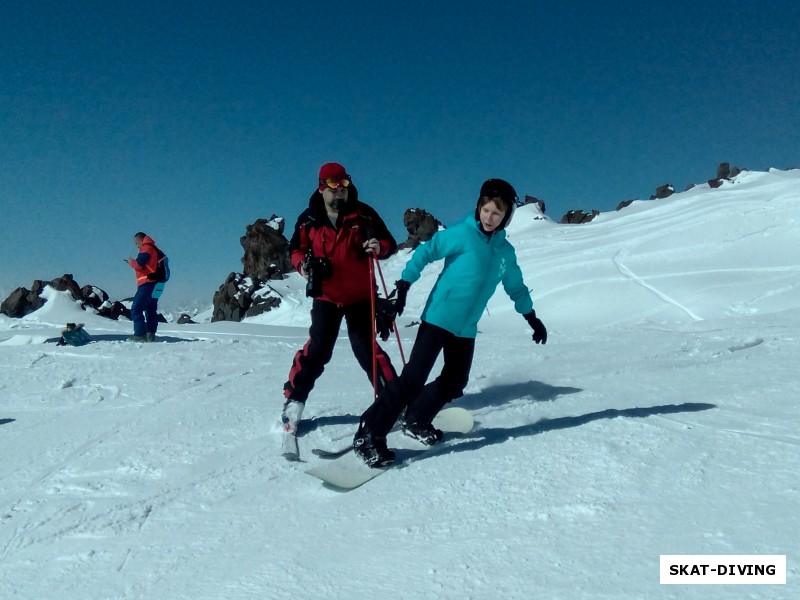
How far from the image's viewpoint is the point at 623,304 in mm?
13133

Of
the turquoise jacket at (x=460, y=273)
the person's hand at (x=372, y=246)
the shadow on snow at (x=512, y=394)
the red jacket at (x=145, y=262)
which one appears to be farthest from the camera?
the red jacket at (x=145, y=262)

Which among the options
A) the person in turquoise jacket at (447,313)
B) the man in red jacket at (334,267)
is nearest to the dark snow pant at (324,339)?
the man in red jacket at (334,267)

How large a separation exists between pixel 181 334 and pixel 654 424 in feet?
32.0

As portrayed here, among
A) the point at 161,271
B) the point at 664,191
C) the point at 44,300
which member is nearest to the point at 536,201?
the point at 664,191

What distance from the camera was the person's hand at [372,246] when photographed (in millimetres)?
4184

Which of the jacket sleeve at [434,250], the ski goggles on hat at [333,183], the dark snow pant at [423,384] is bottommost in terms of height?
the dark snow pant at [423,384]

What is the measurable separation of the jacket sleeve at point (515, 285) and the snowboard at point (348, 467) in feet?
2.88

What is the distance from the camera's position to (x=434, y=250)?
12.9ft

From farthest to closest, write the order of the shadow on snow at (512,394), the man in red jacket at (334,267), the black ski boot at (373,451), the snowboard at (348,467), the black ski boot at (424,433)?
the shadow on snow at (512,394) → the man in red jacket at (334,267) → the black ski boot at (424,433) → the black ski boot at (373,451) → the snowboard at (348,467)

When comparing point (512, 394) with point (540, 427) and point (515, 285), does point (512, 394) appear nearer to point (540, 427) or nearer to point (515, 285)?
point (540, 427)

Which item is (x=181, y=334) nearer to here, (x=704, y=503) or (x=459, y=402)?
(x=459, y=402)

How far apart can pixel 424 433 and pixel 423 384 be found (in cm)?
36

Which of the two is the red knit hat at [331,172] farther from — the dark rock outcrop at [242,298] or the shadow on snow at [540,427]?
the dark rock outcrop at [242,298]

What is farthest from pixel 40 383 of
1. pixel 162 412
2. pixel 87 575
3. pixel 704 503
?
pixel 704 503
